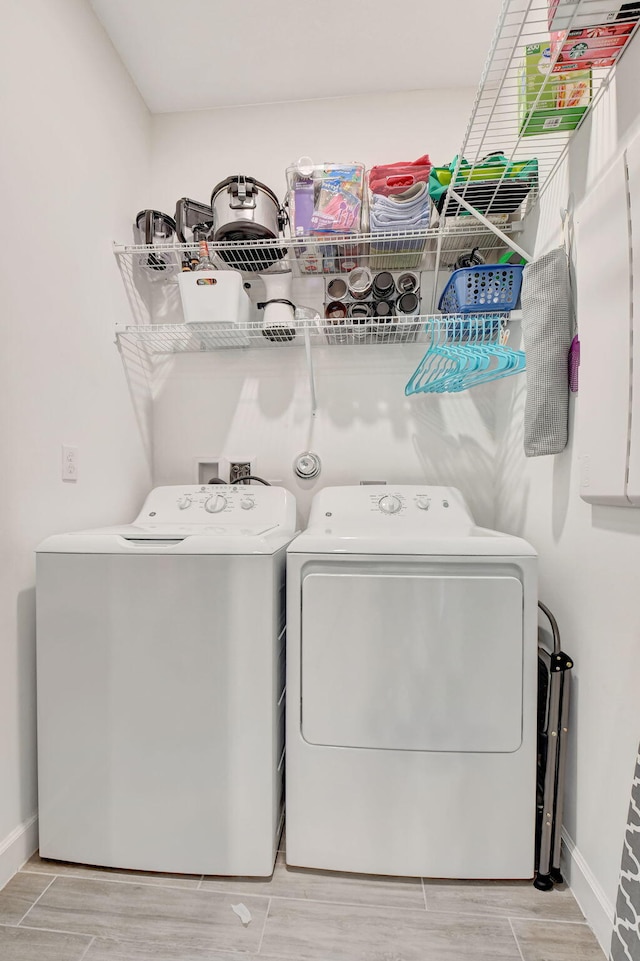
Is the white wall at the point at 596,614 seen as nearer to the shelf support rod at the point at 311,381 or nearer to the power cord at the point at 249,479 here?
the shelf support rod at the point at 311,381

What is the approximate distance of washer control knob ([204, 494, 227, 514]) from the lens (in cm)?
182

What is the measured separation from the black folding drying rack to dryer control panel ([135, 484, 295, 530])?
3.23ft

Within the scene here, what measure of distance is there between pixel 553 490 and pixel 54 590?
1.48 m

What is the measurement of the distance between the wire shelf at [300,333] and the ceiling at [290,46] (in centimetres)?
106

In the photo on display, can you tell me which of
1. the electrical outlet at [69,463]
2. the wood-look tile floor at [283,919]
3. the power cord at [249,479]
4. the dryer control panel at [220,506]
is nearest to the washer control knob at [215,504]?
the dryer control panel at [220,506]

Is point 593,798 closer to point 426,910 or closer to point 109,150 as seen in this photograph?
point 426,910

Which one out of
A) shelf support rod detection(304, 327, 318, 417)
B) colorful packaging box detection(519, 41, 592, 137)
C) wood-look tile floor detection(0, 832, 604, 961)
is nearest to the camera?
wood-look tile floor detection(0, 832, 604, 961)

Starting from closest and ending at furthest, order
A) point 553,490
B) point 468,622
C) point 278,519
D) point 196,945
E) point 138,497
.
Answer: point 196,945, point 468,622, point 553,490, point 278,519, point 138,497

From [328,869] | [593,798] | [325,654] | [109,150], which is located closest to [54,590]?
[325,654]

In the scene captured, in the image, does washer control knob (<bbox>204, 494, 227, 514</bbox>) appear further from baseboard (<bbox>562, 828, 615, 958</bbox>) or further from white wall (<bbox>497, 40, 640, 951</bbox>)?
baseboard (<bbox>562, 828, 615, 958</bbox>)

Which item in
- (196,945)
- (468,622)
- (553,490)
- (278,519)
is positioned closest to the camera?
(196,945)

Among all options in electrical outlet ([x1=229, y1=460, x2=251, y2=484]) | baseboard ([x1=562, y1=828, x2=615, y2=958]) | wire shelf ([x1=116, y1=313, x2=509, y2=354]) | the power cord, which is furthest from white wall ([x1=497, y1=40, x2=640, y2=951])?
electrical outlet ([x1=229, y1=460, x2=251, y2=484])

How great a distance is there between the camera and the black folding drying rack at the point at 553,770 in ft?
3.94

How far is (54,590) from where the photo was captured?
50.6 inches
